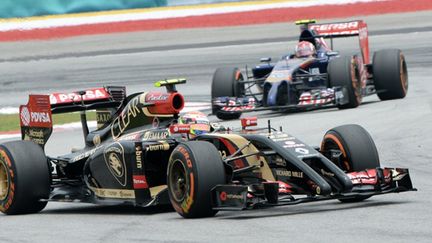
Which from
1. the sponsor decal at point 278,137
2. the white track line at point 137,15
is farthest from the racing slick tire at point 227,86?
the white track line at point 137,15

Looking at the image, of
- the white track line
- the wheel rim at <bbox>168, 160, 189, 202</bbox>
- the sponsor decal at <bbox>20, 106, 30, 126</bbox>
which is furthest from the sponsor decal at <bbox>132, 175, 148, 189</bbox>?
the white track line

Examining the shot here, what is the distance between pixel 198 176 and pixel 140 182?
1327 millimetres

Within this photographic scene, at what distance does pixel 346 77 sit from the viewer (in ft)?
76.3

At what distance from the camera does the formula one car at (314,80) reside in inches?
916

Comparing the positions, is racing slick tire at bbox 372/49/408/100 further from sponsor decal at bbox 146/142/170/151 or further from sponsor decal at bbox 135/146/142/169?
sponsor decal at bbox 135/146/142/169

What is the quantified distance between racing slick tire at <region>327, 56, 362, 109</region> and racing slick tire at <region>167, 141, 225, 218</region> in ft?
39.5

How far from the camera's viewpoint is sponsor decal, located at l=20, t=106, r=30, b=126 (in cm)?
1434

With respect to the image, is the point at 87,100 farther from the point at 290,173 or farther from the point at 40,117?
the point at 290,173

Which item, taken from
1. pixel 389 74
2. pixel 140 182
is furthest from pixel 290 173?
pixel 389 74

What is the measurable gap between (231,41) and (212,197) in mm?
28915

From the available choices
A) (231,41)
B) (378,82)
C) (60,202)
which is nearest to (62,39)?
(231,41)

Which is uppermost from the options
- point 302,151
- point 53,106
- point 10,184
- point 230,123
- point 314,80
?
point 53,106

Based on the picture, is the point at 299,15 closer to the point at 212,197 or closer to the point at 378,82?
the point at 378,82

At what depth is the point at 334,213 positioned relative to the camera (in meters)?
11.2
